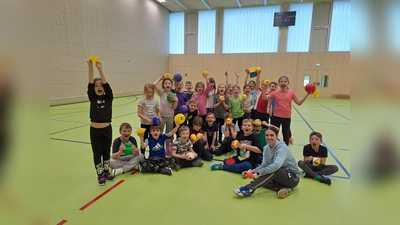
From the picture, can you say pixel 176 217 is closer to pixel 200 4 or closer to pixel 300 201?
pixel 300 201

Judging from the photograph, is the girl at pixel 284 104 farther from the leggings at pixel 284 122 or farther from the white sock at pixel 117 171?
the white sock at pixel 117 171

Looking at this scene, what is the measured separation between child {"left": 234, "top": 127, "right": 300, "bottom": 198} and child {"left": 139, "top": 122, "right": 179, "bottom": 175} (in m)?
1.24

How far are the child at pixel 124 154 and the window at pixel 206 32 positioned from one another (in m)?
15.4

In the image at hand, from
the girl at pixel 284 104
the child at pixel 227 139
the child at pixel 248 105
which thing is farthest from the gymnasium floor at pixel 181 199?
the child at pixel 248 105

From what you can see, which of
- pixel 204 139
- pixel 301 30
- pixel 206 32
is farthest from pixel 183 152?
pixel 206 32

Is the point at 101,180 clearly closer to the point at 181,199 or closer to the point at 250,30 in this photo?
the point at 181,199

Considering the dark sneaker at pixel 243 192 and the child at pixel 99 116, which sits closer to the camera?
the dark sneaker at pixel 243 192

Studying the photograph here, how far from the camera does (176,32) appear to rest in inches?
739

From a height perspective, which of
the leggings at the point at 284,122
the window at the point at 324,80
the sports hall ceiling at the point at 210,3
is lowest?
the leggings at the point at 284,122

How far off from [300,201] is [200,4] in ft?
54.3

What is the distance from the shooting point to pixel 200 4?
16594 mm

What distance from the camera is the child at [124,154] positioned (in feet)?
11.3

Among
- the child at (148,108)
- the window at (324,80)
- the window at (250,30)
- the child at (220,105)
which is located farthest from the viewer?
the window at (250,30)
